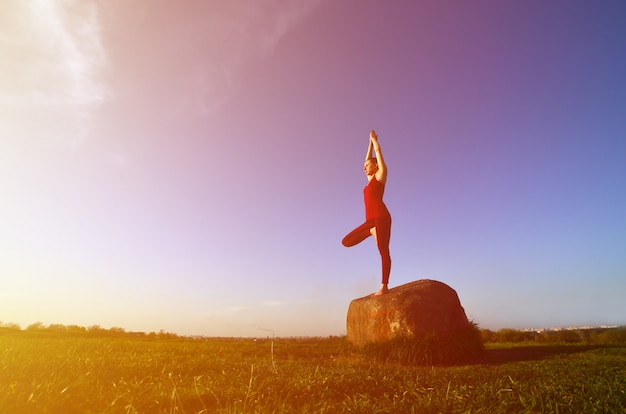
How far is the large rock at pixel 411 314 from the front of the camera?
1103cm

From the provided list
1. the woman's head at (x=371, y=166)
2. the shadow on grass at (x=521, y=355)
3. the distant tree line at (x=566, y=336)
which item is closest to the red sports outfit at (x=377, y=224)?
the woman's head at (x=371, y=166)

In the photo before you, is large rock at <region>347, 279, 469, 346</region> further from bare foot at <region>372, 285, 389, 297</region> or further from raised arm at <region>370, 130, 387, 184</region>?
raised arm at <region>370, 130, 387, 184</region>

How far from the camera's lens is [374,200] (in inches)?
552

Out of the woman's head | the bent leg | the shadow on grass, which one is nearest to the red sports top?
the bent leg

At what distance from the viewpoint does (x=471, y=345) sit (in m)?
11.1

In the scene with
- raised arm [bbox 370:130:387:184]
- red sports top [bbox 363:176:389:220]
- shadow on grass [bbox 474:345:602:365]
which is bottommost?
shadow on grass [bbox 474:345:602:365]

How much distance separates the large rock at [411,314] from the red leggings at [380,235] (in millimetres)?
1054

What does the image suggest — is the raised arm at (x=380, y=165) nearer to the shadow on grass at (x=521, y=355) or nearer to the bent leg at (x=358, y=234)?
the bent leg at (x=358, y=234)

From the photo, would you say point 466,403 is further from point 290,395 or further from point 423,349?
point 423,349

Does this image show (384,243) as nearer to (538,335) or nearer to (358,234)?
(358,234)

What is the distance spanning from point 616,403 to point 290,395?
326 centimetres

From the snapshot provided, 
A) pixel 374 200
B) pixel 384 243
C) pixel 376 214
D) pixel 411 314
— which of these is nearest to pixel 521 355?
pixel 411 314

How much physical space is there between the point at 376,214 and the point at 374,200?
0.59 metres

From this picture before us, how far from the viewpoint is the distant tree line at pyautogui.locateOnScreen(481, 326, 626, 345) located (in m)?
15.6
